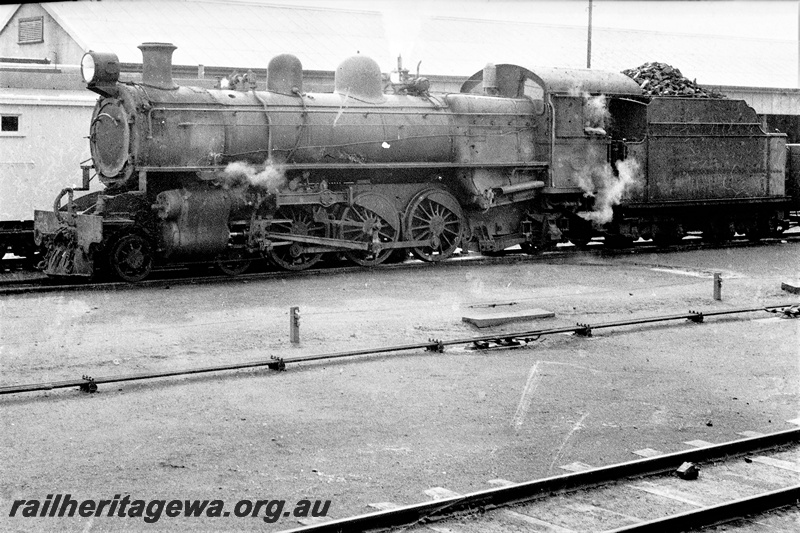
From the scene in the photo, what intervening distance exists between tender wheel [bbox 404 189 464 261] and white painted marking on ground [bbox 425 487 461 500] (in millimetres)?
11410

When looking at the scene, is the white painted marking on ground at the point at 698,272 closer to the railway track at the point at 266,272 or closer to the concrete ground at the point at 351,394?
the concrete ground at the point at 351,394

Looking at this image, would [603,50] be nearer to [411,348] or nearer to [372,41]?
[372,41]

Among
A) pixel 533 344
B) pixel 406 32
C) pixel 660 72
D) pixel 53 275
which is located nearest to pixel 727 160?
pixel 660 72

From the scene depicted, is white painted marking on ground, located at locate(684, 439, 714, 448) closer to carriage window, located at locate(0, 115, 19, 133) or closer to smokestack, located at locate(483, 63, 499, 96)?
carriage window, located at locate(0, 115, 19, 133)

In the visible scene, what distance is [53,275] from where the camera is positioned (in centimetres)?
1494

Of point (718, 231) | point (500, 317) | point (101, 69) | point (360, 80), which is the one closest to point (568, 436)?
point (500, 317)

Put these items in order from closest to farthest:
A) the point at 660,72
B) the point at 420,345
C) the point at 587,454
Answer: the point at 587,454, the point at 420,345, the point at 660,72

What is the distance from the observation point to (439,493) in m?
6.24

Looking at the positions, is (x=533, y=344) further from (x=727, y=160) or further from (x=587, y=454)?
(x=727, y=160)

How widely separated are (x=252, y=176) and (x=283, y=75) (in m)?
2.10

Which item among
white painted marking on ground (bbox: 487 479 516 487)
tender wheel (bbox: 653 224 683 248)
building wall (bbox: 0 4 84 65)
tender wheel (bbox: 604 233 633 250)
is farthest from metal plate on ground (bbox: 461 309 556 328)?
building wall (bbox: 0 4 84 65)

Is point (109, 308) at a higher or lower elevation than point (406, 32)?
lower

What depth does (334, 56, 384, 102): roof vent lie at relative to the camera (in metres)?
17.4

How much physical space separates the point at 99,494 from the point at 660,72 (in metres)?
19.2
